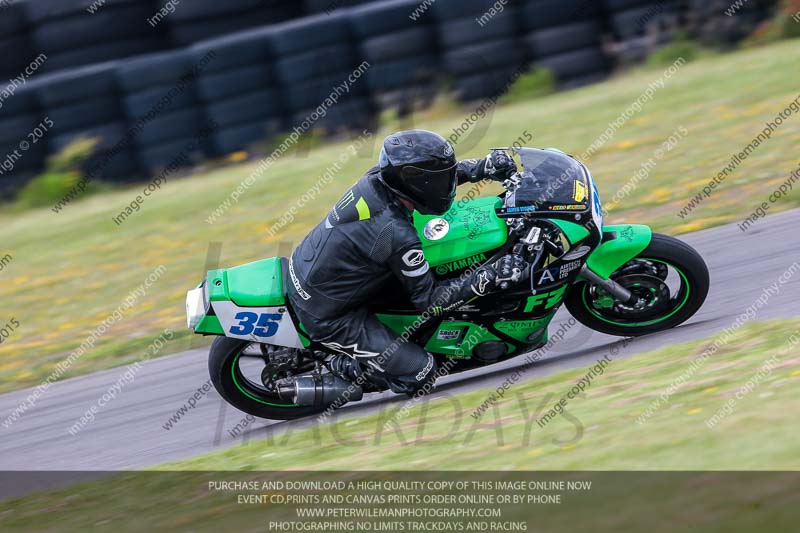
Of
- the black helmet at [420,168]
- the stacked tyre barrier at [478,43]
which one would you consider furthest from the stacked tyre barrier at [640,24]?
the black helmet at [420,168]

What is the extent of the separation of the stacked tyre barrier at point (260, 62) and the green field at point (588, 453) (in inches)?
350

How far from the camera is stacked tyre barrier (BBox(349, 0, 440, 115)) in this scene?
1455cm

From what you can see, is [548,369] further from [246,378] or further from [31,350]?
[31,350]

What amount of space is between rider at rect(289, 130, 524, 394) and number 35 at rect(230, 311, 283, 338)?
0.18 meters

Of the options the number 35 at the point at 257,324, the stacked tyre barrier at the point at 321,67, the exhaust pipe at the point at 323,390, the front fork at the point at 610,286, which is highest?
the number 35 at the point at 257,324

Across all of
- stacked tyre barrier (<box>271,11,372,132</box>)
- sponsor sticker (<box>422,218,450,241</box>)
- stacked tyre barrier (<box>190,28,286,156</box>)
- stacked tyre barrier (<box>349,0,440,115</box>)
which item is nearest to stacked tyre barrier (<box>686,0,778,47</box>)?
stacked tyre barrier (<box>349,0,440,115</box>)

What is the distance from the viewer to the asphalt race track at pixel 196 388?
22.1 feet

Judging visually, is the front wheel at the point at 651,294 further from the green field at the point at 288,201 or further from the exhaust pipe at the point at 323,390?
the green field at the point at 288,201

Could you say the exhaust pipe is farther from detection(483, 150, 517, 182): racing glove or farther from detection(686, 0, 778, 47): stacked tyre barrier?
detection(686, 0, 778, 47): stacked tyre barrier

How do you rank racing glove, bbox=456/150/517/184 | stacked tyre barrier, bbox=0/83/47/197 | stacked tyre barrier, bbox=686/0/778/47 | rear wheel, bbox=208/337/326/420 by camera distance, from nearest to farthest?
racing glove, bbox=456/150/517/184
rear wheel, bbox=208/337/326/420
stacked tyre barrier, bbox=0/83/47/197
stacked tyre barrier, bbox=686/0/778/47

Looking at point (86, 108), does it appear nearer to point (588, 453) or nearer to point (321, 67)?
point (321, 67)

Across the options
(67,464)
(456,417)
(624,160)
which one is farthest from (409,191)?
(624,160)

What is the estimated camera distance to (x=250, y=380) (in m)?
6.93

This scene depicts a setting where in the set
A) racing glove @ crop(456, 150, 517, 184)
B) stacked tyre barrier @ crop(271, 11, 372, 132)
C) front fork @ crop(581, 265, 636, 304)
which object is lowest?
stacked tyre barrier @ crop(271, 11, 372, 132)
